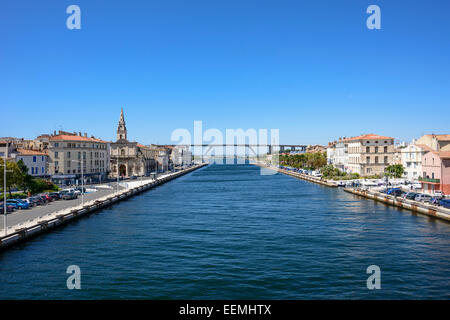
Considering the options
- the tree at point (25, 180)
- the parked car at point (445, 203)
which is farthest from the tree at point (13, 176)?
the parked car at point (445, 203)

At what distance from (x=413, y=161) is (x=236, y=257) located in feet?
172

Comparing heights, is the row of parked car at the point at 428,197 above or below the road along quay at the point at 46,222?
above

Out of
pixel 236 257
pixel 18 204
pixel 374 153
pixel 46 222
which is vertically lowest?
pixel 236 257

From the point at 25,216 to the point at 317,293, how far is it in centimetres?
2977

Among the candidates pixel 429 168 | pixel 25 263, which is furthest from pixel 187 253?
pixel 429 168

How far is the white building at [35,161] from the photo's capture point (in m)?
70.2

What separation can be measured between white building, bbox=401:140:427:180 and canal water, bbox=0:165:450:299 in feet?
82.9

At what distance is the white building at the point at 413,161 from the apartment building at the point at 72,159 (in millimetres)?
58811

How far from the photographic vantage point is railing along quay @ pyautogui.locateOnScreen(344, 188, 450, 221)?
1563 inches

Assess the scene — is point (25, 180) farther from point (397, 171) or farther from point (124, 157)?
point (124, 157)

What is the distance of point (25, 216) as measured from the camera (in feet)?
123

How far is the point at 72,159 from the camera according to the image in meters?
80.2

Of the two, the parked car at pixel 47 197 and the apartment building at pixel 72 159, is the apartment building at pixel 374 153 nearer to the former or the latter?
the apartment building at pixel 72 159

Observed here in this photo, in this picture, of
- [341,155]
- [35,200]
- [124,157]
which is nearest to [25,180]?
[35,200]
